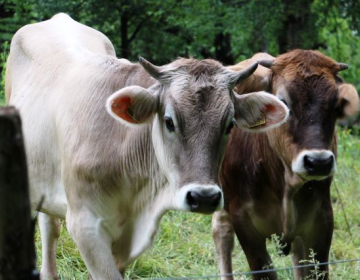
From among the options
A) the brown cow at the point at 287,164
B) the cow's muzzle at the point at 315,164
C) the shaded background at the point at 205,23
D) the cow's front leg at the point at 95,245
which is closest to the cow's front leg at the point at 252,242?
the brown cow at the point at 287,164

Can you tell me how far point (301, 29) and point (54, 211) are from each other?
263 inches

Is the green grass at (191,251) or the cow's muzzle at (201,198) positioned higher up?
the cow's muzzle at (201,198)

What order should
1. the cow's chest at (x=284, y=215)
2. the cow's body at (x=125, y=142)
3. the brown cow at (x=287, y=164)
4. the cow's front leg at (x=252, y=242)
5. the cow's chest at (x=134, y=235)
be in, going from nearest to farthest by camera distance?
the cow's body at (x=125, y=142), the cow's chest at (x=134, y=235), the brown cow at (x=287, y=164), the cow's chest at (x=284, y=215), the cow's front leg at (x=252, y=242)

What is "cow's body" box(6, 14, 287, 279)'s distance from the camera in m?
4.54

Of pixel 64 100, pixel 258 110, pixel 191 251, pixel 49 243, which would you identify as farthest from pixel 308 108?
pixel 191 251

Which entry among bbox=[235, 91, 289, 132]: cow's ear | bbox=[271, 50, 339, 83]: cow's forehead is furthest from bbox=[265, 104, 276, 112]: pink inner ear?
bbox=[271, 50, 339, 83]: cow's forehead

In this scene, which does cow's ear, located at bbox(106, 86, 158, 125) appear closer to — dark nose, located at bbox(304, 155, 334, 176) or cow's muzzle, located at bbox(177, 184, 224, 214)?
cow's muzzle, located at bbox(177, 184, 224, 214)

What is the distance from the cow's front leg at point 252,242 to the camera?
588 cm

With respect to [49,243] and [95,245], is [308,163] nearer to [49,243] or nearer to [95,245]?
[95,245]

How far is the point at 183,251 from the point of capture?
24.2 ft

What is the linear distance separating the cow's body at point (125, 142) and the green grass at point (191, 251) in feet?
3.36

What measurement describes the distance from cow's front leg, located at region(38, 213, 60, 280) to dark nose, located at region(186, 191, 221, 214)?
228 cm

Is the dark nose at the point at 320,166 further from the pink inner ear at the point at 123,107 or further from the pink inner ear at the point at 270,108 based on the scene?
the pink inner ear at the point at 123,107

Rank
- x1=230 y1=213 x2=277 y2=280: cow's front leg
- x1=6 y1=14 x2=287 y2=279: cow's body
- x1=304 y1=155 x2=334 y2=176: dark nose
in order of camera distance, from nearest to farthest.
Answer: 1. x1=6 y1=14 x2=287 y2=279: cow's body
2. x1=304 y1=155 x2=334 y2=176: dark nose
3. x1=230 y1=213 x2=277 y2=280: cow's front leg
